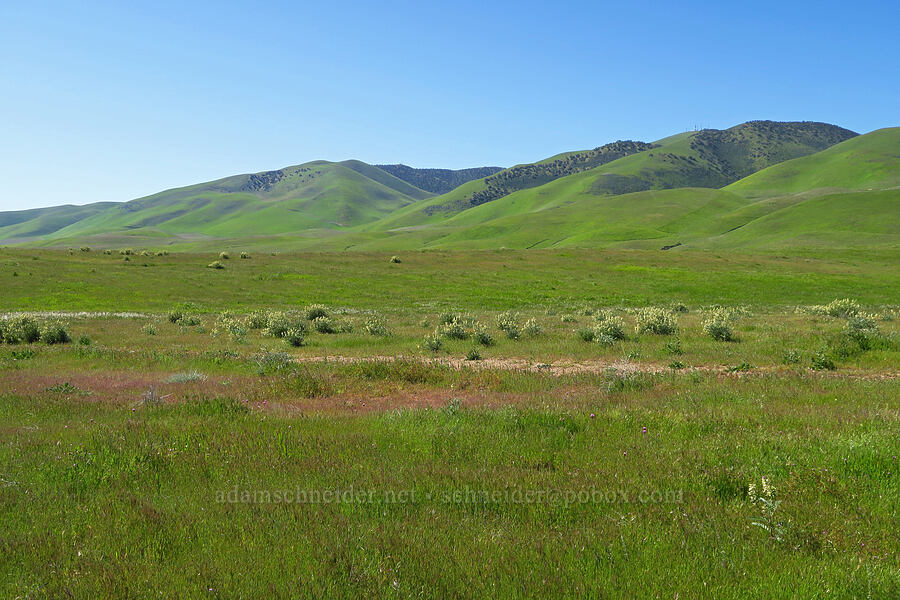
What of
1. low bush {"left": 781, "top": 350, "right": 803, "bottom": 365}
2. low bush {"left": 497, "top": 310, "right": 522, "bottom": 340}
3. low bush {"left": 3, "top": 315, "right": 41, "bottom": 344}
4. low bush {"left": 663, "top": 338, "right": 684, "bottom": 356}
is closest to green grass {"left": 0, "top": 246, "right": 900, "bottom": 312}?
low bush {"left": 497, "top": 310, "right": 522, "bottom": 340}

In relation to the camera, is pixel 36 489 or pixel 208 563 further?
pixel 36 489

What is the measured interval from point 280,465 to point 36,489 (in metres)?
2.60

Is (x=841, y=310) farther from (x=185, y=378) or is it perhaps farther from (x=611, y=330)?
(x=185, y=378)

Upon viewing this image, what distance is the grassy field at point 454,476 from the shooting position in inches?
149

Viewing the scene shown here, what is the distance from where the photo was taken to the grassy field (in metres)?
3.80

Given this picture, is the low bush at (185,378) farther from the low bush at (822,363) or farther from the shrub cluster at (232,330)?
the low bush at (822,363)

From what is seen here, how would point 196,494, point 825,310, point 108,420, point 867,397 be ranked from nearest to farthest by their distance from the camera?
point 196,494, point 108,420, point 867,397, point 825,310

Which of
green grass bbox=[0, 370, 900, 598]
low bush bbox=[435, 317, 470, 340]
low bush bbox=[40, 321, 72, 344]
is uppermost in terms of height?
green grass bbox=[0, 370, 900, 598]

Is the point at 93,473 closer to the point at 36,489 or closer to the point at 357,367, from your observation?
the point at 36,489

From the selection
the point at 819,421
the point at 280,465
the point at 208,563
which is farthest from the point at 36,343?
the point at 819,421

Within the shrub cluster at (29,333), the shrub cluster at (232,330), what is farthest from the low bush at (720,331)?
the shrub cluster at (29,333)

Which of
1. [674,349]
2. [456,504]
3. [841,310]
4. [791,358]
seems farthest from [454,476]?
[841,310]

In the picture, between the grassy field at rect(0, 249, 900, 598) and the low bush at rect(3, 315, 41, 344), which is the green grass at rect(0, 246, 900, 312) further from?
the grassy field at rect(0, 249, 900, 598)

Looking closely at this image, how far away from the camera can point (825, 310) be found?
2847cm
